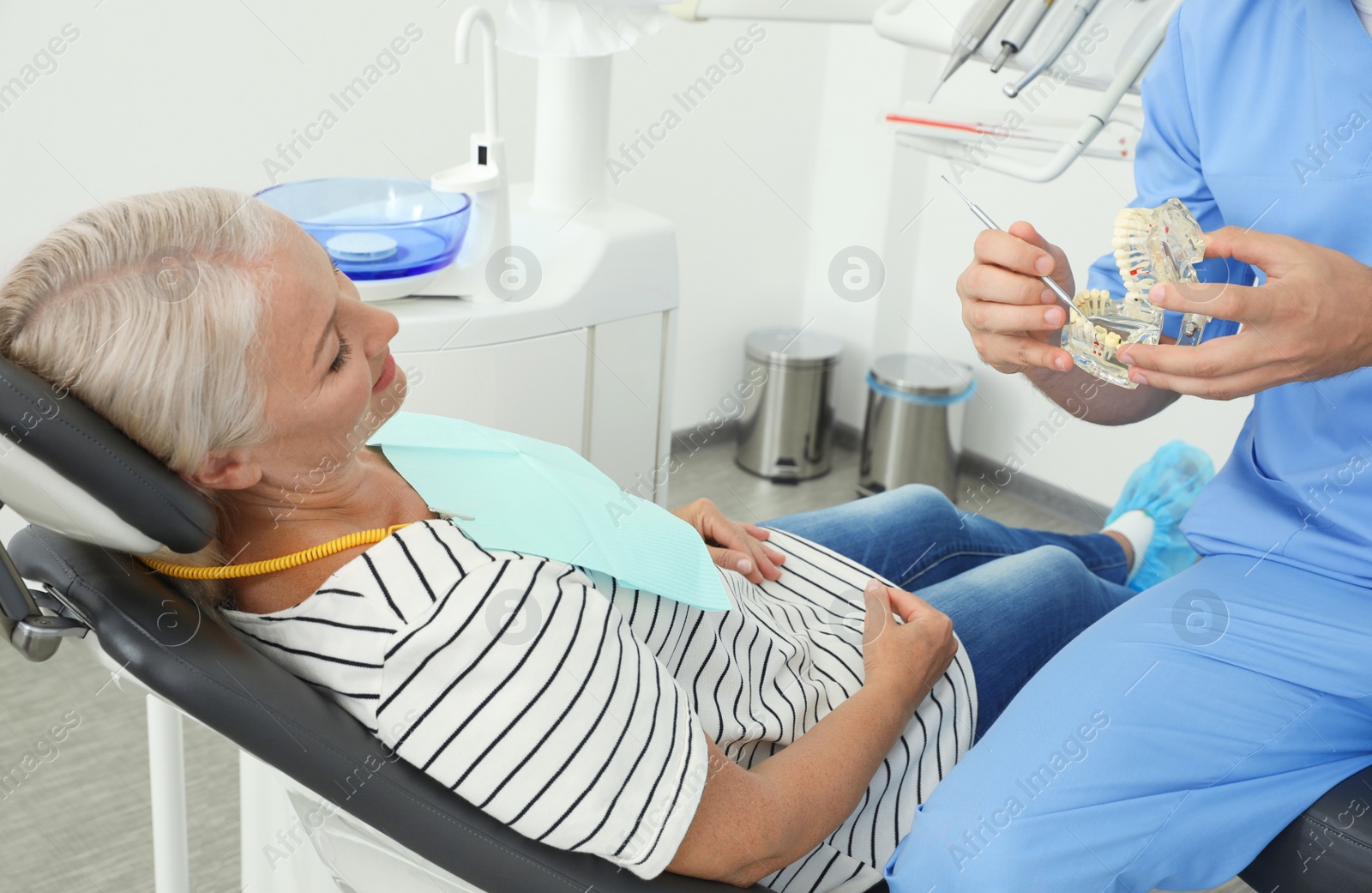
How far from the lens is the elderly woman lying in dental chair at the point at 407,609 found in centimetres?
81

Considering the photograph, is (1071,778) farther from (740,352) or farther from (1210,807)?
(740,352)

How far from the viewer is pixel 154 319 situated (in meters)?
0.80

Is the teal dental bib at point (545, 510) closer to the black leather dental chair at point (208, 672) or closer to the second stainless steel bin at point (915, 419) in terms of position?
the black leather dental chair at point (208, 672)

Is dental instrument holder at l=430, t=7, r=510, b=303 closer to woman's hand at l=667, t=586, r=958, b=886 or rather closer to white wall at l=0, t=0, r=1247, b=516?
white wall at l=0, t=0, r=1247, b=516

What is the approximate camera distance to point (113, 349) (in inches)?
31.2

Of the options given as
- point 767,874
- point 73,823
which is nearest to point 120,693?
point 73,823

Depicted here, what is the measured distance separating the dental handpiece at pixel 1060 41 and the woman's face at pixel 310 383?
781mm

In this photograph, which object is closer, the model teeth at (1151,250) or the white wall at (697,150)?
the model teeth at (1151,250)

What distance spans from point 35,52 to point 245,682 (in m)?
1.53

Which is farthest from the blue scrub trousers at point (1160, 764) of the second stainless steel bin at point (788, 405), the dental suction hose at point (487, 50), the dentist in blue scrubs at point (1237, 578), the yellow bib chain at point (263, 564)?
the second stainless steel bin at point (788, 405)

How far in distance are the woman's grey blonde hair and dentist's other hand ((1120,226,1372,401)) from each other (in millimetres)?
694

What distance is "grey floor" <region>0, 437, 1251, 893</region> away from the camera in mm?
1587

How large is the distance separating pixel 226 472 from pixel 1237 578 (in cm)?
91

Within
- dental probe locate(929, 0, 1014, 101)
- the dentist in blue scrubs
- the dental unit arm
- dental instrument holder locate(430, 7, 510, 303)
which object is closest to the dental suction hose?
dental instrument holder locate(430, 7, 510, 303)
